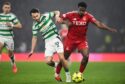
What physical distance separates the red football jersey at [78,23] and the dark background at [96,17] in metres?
19.2

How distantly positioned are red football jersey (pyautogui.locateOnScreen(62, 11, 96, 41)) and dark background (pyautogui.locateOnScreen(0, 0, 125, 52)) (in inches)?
756

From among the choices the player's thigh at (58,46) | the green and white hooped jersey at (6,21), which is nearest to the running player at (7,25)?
the green and white hooped jersey at (6,21)

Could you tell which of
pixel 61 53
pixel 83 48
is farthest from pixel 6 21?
pixel 83 48

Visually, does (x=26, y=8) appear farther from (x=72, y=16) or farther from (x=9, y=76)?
(x=72, y=16)

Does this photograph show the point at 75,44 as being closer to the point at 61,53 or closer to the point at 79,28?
the point at 79,28

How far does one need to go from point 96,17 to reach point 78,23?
19.8 metres

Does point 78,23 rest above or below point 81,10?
below

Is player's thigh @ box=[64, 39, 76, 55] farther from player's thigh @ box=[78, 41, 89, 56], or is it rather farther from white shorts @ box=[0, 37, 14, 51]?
white shorts @ box=[0, 37, 14, 51]

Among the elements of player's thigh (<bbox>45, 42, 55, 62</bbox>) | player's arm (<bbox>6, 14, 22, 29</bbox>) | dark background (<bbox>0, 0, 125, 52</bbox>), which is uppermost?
player's arm (<bbox>6, 14, 22, 29</bbox>)

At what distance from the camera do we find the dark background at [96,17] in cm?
3716

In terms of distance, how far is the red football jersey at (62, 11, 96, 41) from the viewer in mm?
17641

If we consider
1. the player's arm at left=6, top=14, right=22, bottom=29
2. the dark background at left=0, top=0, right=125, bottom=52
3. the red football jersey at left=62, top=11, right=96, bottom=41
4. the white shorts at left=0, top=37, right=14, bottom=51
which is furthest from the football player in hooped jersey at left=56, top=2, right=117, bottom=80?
the dark background at left=0, top=0, right=125, bottom=52

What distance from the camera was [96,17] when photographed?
3734cm

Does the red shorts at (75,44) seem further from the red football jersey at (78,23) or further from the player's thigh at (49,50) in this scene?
the player's thigh at (49,50)
